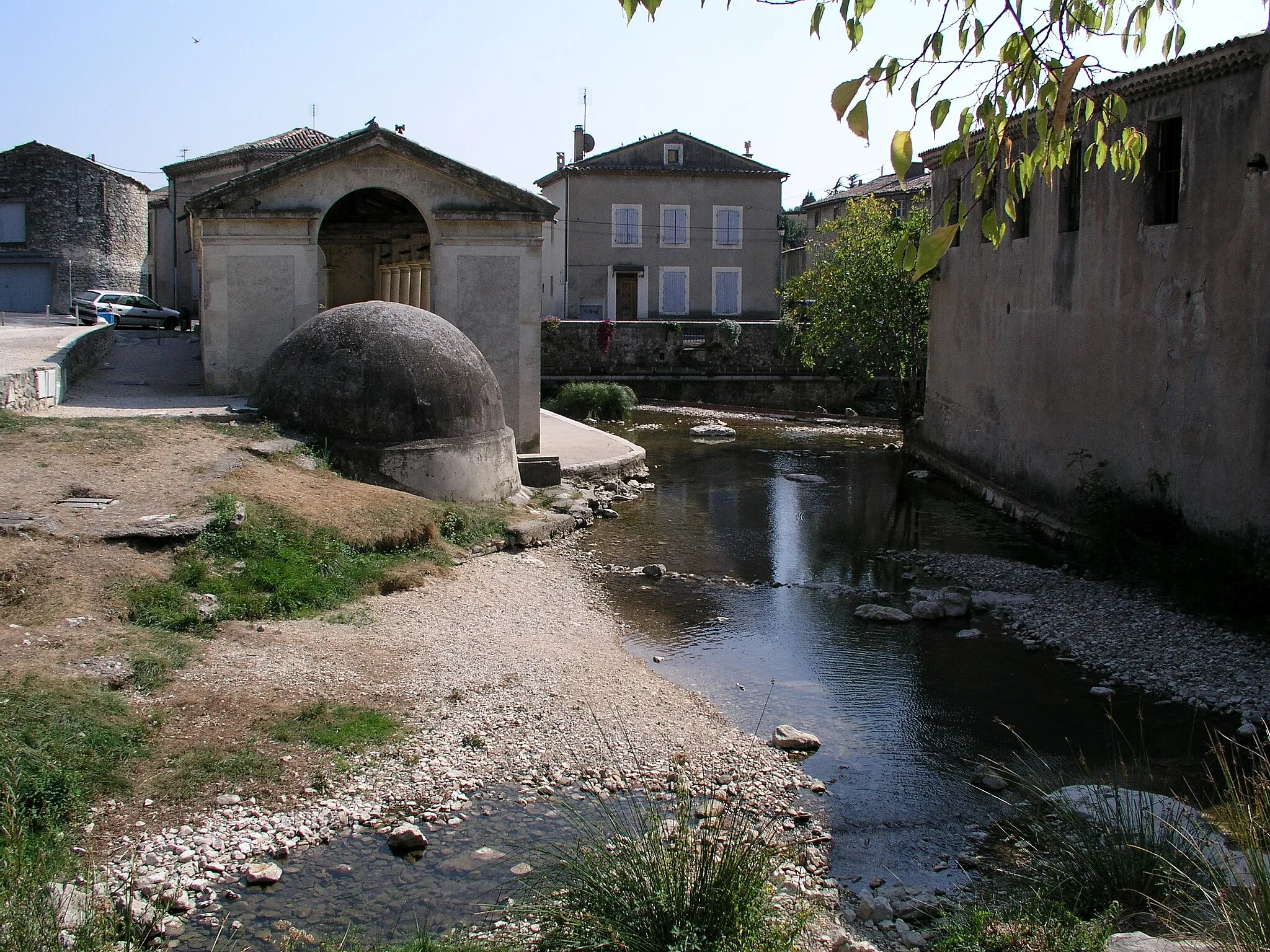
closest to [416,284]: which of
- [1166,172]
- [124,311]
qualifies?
[124,311]

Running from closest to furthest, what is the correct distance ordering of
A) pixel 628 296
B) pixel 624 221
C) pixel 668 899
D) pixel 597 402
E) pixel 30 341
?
pixel 668 899 < pixel 30 341 < pixel 597 402 < pixel 624 221 < pixel 628 296

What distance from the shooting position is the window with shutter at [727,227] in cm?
4259

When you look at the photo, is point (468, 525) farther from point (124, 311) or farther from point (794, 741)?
point (124, 311)

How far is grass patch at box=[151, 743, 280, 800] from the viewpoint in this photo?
6164mm

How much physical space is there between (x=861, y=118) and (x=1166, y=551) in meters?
9.13

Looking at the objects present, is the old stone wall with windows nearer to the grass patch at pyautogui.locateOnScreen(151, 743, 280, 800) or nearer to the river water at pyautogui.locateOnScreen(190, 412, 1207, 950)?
the river water at pyautogui.locateOnScreen(190, 412, 1207, 950)

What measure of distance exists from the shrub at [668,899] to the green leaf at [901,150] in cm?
261

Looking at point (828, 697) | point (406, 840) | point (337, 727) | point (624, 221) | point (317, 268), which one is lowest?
point (828, 697)

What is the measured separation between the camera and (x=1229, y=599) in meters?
10.5

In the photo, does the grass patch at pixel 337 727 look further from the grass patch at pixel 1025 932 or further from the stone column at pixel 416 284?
the stone column at pixel 416 284

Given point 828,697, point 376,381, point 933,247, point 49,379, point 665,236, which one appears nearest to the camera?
point 933,247

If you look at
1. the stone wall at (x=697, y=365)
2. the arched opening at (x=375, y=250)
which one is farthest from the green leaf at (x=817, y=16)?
the stone wall at (x=697, y=365)

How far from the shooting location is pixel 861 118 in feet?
13.9

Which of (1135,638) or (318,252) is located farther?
(318,252)
